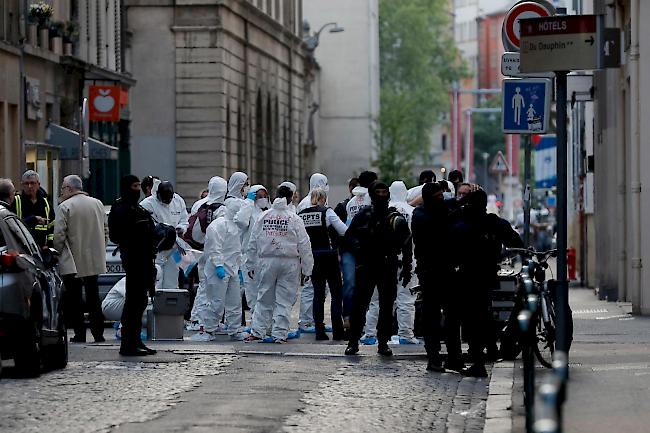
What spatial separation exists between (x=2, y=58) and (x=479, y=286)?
21.9 meters

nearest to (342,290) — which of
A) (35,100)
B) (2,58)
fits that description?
(2,58)

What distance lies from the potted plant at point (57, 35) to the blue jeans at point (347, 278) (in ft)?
69.6

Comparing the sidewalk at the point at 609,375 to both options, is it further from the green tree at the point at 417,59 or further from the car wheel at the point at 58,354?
Result: the green tree at the point at 417,59

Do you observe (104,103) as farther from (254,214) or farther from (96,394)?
(96,394)

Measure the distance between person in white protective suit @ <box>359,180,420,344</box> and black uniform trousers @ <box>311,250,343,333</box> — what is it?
83 centimetres

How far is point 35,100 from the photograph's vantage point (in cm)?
4094

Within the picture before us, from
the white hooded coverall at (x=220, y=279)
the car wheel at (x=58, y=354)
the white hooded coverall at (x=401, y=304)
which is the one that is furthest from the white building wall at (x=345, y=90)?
the car wheel at (x=58, y=354)

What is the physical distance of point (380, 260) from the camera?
19906 mm

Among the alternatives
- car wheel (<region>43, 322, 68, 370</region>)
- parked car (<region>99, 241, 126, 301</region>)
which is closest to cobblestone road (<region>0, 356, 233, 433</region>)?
car wheel (<region>43, 322, 68, 370</region>)

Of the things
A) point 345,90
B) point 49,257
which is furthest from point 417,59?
point 49,257

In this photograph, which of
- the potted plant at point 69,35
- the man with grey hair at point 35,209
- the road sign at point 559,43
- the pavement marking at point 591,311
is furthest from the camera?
the potted plant at point 69,35

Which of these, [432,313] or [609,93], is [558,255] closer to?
[432,313]

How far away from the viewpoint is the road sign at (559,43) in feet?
48.4

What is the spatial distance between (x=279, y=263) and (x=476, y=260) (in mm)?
4757
